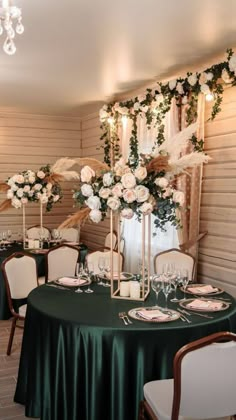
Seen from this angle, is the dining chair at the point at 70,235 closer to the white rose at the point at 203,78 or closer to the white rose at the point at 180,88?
the white rose at the point at 180,88

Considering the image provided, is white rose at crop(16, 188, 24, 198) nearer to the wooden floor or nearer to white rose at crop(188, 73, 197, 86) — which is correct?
the wooden floor

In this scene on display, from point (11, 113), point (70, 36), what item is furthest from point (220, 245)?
point (11, 113)

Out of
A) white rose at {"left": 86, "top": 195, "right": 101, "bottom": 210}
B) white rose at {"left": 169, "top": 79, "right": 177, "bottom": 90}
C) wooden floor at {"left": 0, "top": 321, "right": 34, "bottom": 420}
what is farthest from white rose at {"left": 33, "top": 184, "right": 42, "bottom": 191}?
white rose at {"left": 86, "top": 195, "right": 101, "bottom": 210}

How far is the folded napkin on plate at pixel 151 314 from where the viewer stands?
2734 millimetres

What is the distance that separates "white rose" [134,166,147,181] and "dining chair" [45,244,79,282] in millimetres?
2351

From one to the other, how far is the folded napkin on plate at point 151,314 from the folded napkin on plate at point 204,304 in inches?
11.7

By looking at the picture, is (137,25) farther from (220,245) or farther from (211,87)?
(220,245)

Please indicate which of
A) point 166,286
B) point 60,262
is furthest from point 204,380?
point 60,262

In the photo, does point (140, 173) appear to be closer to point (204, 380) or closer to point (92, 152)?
point (204, 380)

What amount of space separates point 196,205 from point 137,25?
218cm

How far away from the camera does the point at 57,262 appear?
5031 mm

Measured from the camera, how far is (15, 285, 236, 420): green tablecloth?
8.43 ft

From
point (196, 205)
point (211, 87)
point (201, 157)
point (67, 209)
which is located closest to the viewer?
point (201, 157)

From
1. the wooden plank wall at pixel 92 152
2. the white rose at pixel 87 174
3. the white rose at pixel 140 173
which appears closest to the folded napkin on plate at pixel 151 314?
the white rose at pixel 140 173
